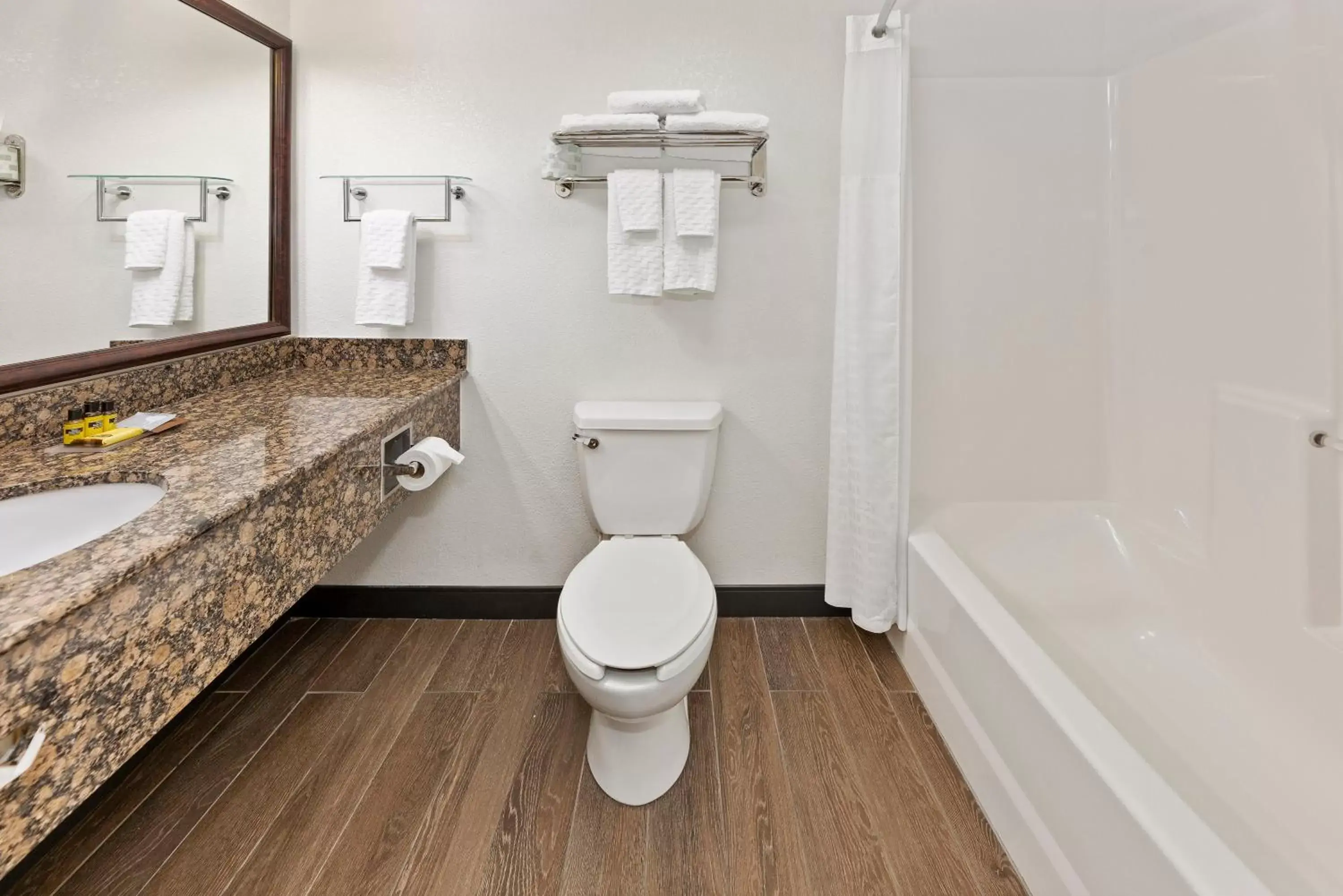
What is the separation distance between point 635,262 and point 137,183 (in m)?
1.14

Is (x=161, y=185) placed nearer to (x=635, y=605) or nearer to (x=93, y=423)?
(x=93, y=423)

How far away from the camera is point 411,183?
2.07m

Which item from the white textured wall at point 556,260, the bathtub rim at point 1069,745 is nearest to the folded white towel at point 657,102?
the white textured wall at point 556,260

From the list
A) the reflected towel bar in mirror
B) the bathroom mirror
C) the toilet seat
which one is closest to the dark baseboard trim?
the toilet seat

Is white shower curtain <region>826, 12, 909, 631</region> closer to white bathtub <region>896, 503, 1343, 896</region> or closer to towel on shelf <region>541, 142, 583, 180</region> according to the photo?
white bathtub <region>896, 503, 1343, 896</region>

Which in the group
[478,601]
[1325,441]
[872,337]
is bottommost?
[478,601]

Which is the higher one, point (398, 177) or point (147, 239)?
point (398, 177)

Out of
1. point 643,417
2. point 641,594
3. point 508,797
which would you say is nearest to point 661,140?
point 643,417

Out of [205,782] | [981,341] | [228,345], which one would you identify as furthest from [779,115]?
[205,782]

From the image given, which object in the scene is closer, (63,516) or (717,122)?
(63,516)

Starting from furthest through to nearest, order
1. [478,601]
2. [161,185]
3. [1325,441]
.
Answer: [478,601] < [161,185] < [1325,441]

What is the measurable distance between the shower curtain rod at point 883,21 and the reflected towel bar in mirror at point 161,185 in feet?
5.50

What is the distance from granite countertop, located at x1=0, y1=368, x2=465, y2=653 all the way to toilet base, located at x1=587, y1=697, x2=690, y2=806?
2.58ft

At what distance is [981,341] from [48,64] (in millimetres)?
2218
